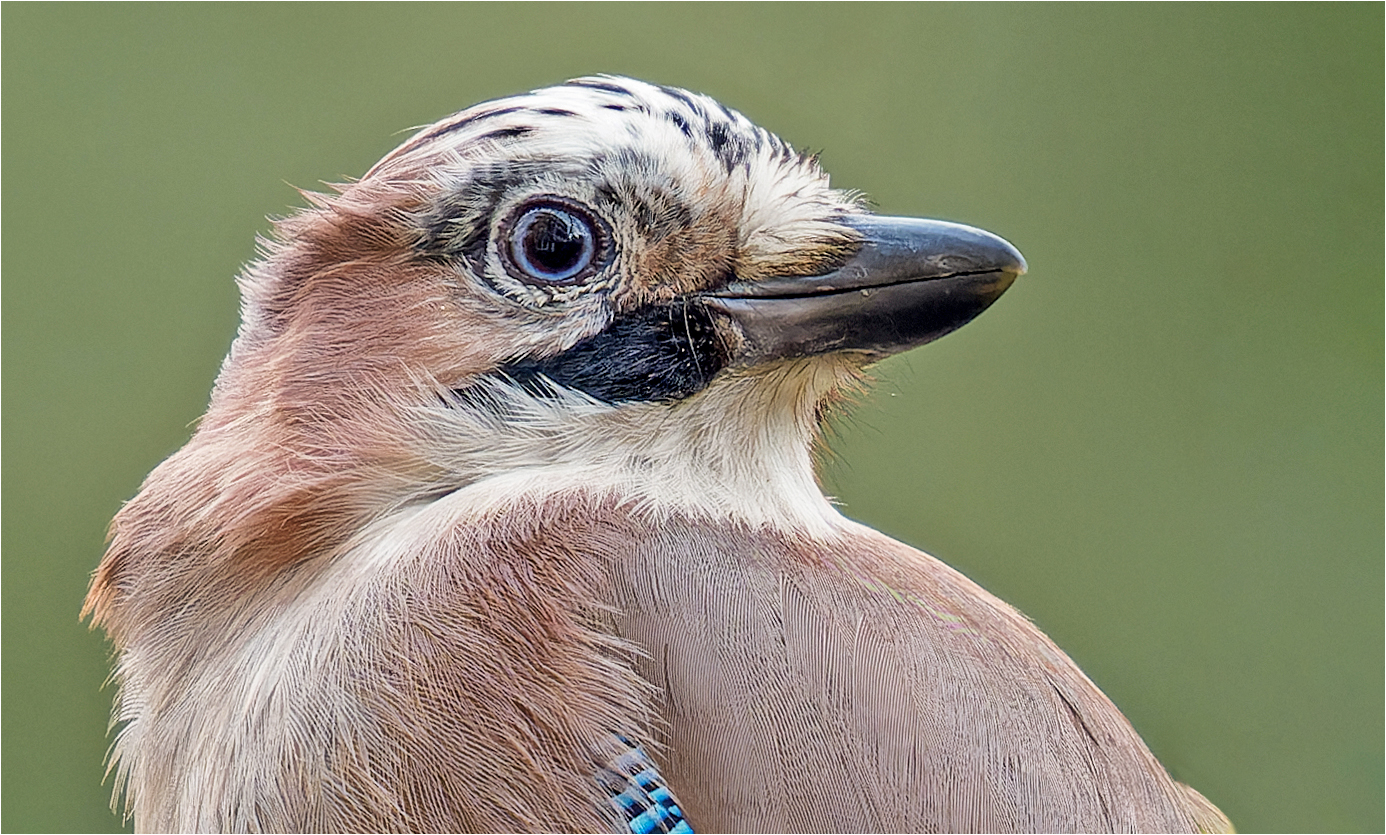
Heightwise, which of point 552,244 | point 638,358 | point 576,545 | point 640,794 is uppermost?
point 552,244

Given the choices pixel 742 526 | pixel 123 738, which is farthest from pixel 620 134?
pixel 123 738

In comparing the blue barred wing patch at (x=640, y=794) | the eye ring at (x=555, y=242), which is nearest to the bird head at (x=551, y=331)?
the eye ring at (x=555, y=242)

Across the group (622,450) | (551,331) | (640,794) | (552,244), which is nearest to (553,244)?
(552,244)

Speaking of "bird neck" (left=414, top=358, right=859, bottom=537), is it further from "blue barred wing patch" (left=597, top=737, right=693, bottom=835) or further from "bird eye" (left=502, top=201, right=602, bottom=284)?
"blue barred wing patch" (left=597, top=737, right=693, bottom=835)

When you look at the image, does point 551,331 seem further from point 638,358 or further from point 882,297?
point 882,297

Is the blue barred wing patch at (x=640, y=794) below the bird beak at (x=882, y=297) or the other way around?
below

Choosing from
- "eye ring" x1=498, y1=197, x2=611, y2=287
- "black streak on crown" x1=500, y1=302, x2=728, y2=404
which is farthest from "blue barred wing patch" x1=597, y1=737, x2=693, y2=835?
"eye ring" x1=498, y1=197, x2=611, y2=287

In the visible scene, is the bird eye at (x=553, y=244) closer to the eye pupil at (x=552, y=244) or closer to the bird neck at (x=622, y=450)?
the eye pupil at (x=552, y=244)
